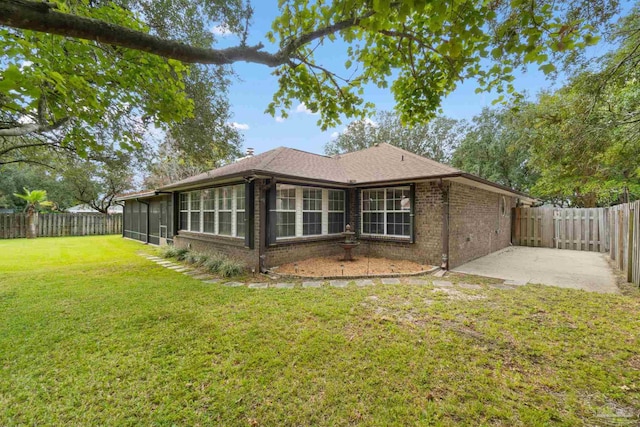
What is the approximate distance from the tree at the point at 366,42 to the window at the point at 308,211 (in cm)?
407

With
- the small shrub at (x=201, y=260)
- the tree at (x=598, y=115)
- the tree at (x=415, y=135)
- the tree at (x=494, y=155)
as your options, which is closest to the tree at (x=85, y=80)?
the small shrub at (x=201, y=260)

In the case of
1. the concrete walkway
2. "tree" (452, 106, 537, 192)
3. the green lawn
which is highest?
"tree" (452, 106, 537, 192)

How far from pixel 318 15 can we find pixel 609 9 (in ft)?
18.9

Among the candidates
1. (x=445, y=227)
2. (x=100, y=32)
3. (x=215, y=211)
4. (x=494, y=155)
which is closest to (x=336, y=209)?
(x=445, y=227)

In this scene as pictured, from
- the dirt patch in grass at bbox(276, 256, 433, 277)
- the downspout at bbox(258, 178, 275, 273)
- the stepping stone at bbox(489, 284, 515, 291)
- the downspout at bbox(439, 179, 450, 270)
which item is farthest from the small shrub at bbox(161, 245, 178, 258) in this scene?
the stepping stone at bbox(489, 284, 515, 291)

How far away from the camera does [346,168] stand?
463 inches

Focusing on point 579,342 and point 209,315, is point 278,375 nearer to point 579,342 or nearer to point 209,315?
point 209,315

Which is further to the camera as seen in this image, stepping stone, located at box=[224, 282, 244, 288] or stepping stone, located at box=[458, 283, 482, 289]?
stepping stone, located at box=[224, 282, 244, 288]

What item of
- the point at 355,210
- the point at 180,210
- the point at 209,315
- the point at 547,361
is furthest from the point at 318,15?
the point at 180,210

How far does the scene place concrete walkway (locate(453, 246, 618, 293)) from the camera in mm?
6547

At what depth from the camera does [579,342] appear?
3.64m

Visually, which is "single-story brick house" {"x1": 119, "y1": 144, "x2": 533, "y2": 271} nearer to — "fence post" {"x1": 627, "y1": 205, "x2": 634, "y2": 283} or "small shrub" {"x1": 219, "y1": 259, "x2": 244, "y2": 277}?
"small shrub" {"x1": 219, "y1": 259, "x2": 244, "y2": 277}

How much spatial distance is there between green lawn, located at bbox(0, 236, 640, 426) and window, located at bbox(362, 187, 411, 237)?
147 inches

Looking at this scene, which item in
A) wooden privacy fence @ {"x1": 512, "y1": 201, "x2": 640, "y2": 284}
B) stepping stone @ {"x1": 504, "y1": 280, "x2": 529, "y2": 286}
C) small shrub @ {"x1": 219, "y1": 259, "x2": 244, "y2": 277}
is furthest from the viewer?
wooden privacy fence @ {"x1": 512, "y1": 201, "x2": 640, "y2": 284}
